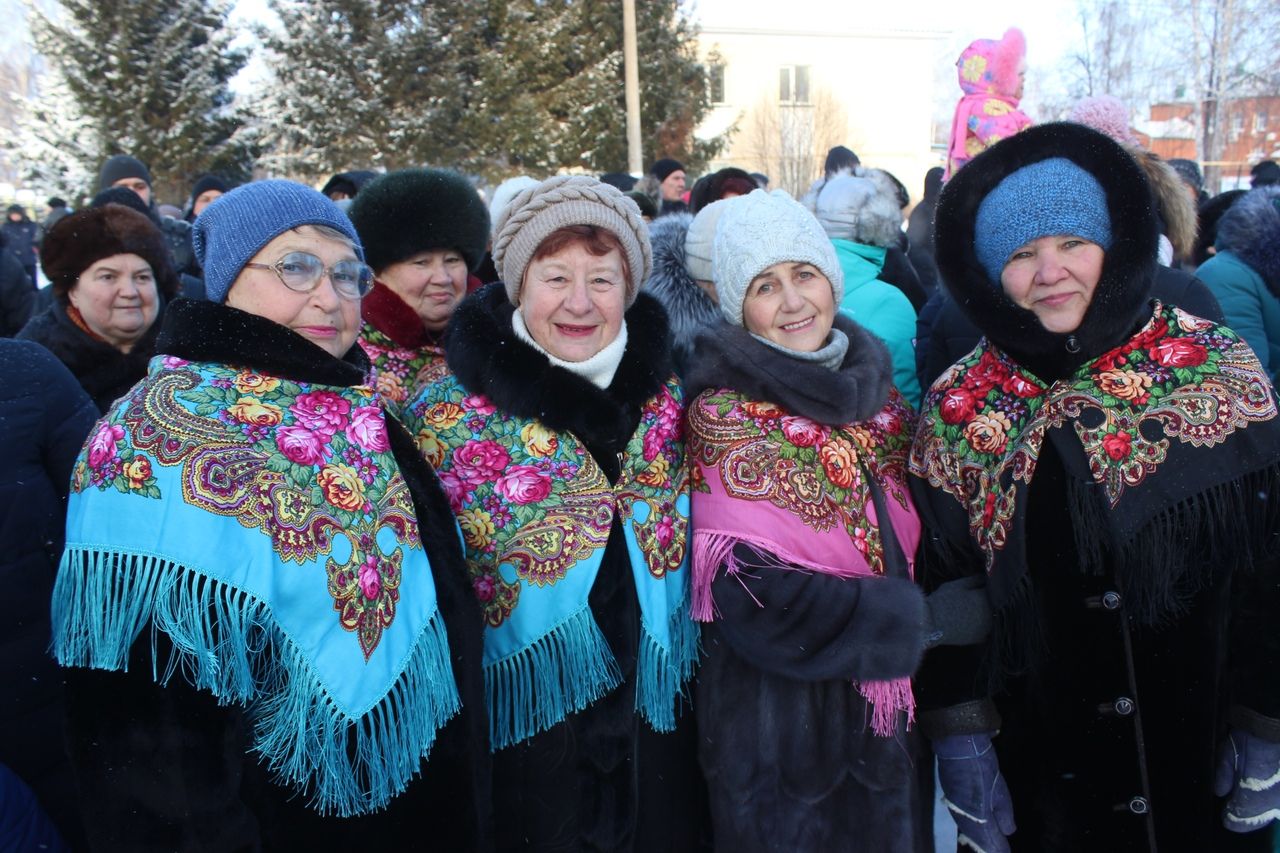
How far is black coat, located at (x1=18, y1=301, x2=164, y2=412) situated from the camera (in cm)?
322

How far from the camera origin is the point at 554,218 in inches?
82.5

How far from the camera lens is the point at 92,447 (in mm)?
1548

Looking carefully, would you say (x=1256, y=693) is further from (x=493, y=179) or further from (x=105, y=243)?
(x=493, y=179)

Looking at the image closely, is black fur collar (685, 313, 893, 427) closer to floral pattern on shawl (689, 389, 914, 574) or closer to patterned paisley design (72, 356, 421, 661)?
floral pattern on shawl (689, 389, 914, 574)

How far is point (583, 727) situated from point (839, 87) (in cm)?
3113

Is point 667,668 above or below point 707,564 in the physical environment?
below

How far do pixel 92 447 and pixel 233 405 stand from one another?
0.79 feet

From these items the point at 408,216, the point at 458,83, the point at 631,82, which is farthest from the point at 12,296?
the point at 458,83

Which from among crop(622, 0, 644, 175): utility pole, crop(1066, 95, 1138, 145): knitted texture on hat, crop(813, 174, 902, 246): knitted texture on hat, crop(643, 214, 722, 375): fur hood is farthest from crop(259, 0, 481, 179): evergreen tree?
crop(1066, 95, 1138, 145): knitted texture on hat

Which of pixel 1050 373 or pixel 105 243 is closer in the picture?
pixel 1050 373

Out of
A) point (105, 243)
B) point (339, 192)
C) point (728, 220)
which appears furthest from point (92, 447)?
point (339, 192)

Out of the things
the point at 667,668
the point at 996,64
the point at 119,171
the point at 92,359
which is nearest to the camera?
the point at 667,668

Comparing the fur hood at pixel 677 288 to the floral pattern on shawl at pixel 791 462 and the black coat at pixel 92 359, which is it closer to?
the floral pattern on shawl at pixel 791 462

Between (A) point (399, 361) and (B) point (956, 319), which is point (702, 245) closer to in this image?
(B) point (956, 319)
